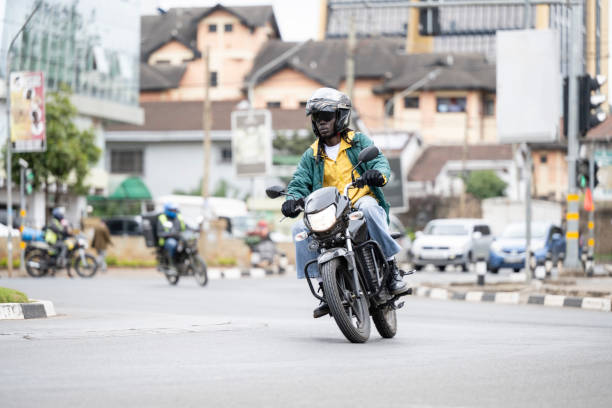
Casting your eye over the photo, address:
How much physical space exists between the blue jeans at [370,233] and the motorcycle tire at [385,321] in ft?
1.49

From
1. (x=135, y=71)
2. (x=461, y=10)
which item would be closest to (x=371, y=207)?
(x=135, y=71)

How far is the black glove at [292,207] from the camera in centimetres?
921

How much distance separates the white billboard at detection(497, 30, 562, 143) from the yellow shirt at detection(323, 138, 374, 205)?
12.7 metres

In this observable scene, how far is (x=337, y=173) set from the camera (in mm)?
9477

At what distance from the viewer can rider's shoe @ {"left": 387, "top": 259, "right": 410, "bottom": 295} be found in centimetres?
930

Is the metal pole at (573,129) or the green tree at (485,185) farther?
A: the green tree at (485,185)

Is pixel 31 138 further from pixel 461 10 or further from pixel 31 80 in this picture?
pixel 461 10

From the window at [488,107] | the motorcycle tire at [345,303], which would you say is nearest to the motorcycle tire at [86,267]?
the motorcycle tire at [345,303]

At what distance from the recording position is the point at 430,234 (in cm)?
3809

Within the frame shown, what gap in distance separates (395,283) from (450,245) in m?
27.5

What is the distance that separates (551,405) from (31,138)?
2279cm

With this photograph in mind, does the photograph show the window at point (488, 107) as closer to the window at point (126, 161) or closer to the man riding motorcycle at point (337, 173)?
the window at point (126, 161)

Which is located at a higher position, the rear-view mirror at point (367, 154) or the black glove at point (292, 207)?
the rear-view mirror at point (367, 154)

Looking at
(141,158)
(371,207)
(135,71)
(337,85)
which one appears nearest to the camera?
(371,207)
